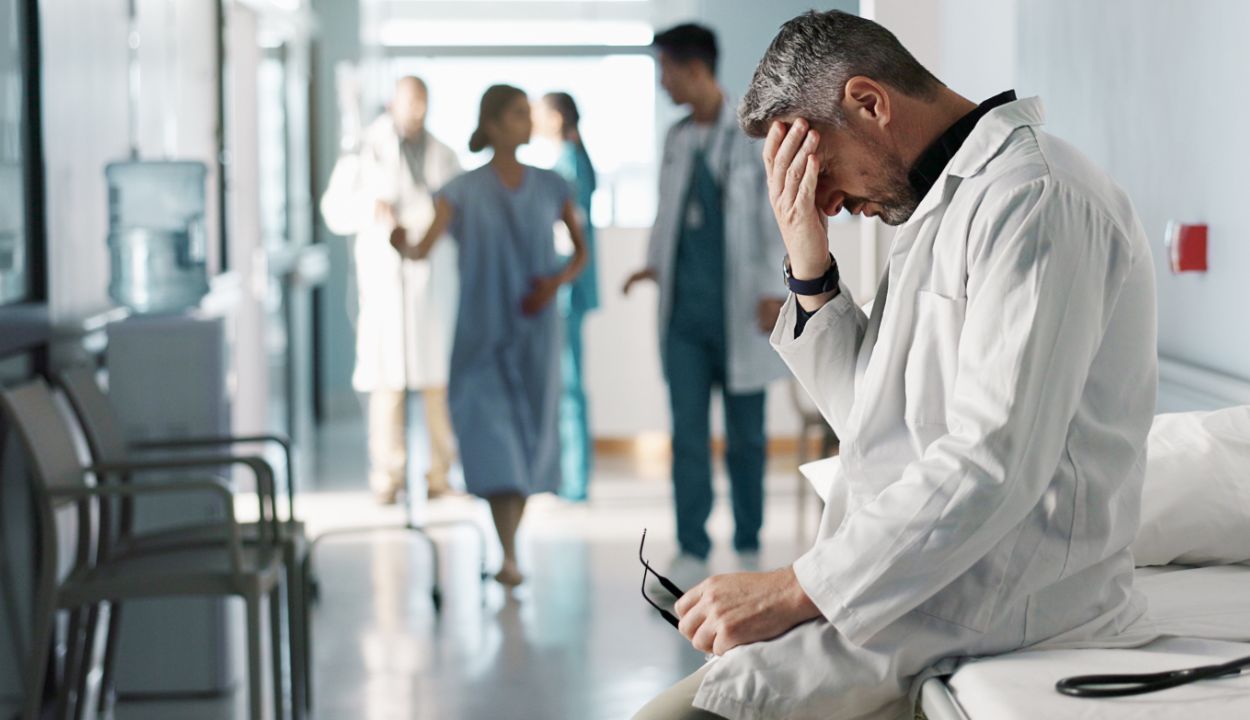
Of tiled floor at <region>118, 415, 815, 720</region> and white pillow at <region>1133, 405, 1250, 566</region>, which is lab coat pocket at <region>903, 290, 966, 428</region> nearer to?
white pillow at <region>1133, 405, 1250, 566</region>

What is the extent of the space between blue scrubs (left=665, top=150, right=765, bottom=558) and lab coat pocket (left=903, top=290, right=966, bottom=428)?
9.56 feet

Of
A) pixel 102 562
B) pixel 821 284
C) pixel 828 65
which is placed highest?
pixel 828 65

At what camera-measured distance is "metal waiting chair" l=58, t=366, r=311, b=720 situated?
10.1 ft

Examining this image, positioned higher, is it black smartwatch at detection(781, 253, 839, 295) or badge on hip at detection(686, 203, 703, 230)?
badge on hip at detection(686, 203, 703, 230)

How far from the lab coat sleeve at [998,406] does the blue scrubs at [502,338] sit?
2991 mm

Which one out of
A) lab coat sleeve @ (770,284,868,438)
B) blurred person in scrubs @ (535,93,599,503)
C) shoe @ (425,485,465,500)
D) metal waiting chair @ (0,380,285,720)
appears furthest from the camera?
shoe @ (425,485,465,500)

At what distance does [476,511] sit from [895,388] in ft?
13.7

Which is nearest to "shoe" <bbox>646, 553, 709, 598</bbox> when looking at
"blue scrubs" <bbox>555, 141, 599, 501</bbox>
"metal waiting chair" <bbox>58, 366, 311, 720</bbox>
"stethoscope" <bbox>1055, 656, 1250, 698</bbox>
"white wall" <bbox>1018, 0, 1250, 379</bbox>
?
"blue scrubs" <bbox>555, 141, 599, 501</bbox>

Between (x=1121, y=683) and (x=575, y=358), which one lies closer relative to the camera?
(x=1121, y=683)

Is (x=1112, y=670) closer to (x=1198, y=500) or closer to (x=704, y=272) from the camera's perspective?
(x=1198, y=500)

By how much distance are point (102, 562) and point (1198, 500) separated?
2074mm

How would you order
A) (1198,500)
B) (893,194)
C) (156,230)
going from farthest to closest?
(156,230)
(1198,500)
(893,194)

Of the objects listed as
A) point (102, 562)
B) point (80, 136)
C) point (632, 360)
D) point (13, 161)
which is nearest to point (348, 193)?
point (632, 360)

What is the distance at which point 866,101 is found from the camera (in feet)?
4.97
